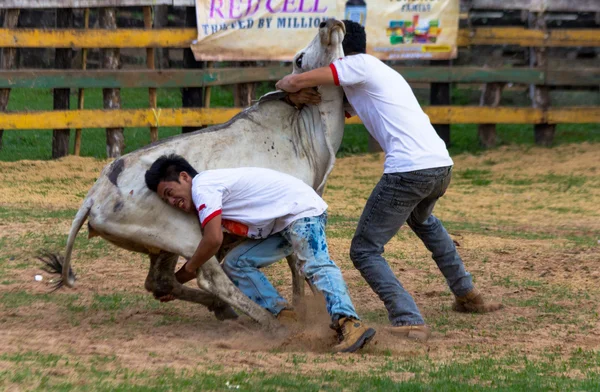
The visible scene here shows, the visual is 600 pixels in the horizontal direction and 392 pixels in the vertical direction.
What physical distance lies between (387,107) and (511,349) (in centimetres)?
149

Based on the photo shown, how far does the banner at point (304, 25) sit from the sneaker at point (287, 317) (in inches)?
297

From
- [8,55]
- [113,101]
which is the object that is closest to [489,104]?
[113,101]

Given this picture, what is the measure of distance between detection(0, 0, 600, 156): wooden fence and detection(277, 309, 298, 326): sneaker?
7036 millimetres

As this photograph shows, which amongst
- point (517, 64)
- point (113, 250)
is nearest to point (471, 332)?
point (113, 250)

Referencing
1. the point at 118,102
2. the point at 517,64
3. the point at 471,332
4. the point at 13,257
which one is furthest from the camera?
the point at 517,64

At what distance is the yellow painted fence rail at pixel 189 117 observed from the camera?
11.8 meters

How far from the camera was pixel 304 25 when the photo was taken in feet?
42.0

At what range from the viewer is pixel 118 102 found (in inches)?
493

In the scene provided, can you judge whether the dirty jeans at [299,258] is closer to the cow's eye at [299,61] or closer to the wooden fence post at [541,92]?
the cow's eye at [299,61]

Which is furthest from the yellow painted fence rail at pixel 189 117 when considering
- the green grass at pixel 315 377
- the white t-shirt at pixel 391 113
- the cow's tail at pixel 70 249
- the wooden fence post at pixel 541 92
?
the green grass at pixel 315 377

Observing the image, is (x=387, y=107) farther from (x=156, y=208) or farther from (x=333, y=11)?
(x=333, y=11)

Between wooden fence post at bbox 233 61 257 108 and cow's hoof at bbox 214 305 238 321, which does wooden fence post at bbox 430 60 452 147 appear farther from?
cow's hoof at bbox 214 305 238 321

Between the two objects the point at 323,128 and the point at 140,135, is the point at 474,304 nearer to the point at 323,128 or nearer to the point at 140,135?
the point at 323,128

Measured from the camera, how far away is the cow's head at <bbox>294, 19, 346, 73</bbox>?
5.62 metres
